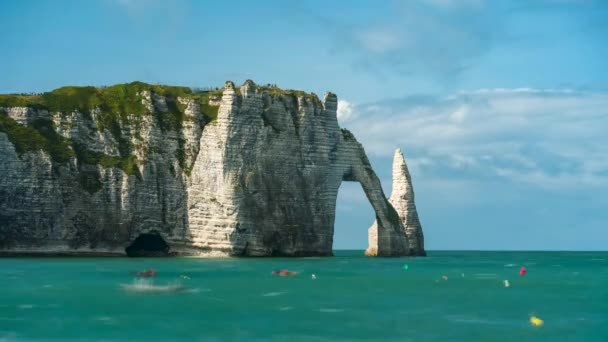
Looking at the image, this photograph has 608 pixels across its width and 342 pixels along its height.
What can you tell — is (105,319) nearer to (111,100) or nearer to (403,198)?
(111,100)

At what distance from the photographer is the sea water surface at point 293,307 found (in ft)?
131

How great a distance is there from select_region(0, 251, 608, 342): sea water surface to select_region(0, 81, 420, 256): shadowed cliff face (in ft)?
77.6

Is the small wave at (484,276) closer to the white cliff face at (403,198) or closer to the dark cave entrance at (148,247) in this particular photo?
the white cliff face at (403,198)

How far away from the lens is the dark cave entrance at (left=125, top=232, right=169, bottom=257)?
4201 inches

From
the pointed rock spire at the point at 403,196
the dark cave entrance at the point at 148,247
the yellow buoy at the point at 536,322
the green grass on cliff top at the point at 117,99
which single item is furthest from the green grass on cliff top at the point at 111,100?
the yellow buoy at the point at 536,322

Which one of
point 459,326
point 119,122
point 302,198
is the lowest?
point 459,326

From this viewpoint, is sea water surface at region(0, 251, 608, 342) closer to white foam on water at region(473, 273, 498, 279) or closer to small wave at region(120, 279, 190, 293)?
small wave at region(120, 279, 190, 293)

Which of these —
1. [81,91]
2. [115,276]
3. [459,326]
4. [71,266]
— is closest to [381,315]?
[459,326]

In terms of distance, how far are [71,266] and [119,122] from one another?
94.3 feet

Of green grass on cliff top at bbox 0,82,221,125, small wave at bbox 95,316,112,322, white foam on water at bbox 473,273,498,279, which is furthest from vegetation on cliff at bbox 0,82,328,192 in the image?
small wave at bbox 95,316,112,322

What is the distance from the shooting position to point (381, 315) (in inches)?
1823

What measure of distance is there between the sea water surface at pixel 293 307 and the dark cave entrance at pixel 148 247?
1162 inches

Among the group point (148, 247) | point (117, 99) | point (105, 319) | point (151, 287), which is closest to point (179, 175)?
point (148, 247)

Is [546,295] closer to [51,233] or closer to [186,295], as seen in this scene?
[186,295]
